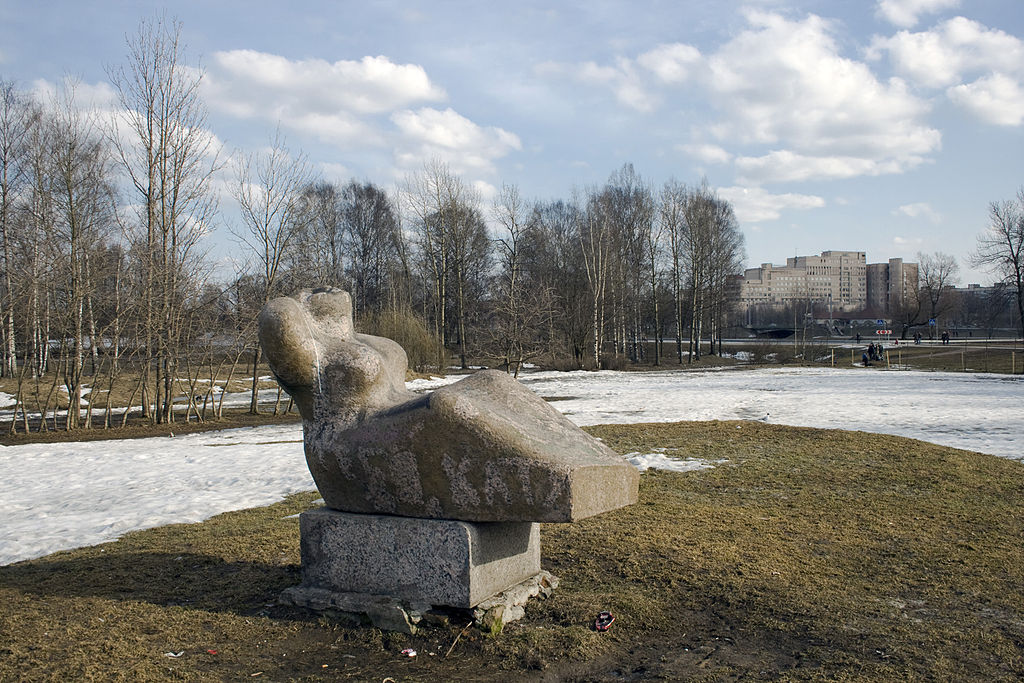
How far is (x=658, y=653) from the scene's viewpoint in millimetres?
3885

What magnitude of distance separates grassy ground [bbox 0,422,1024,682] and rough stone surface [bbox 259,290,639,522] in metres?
0.76

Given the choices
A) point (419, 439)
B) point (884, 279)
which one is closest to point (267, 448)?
point (419, 439)

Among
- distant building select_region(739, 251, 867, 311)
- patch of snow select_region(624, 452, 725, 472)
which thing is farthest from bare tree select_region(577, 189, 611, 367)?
A: distant building select_region(739, 251, 867, 311)

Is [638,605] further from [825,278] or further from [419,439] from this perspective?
[825,278]

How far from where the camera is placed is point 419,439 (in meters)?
4.10

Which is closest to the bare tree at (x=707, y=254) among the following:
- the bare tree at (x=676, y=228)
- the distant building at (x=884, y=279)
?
the bare tree at (x=676, y=228)

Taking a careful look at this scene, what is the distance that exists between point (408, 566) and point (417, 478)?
0.54 metres

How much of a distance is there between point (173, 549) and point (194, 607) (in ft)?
5.03

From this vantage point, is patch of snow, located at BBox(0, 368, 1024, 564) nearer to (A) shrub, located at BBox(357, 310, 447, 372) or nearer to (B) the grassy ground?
(B) the grassy ground

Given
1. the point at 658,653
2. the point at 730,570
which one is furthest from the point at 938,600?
the point at 658,653

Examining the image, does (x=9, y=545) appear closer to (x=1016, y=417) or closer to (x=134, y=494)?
(x=134, y=494)

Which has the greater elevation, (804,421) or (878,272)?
(878,272)

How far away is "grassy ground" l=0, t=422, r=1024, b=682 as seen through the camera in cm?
371

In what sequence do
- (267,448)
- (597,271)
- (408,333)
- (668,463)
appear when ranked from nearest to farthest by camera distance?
(668,463), (267,448), (408,333), (597,271)
